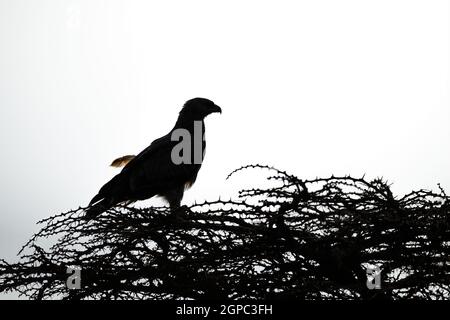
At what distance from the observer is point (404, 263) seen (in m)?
3.73

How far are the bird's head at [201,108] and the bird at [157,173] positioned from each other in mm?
80

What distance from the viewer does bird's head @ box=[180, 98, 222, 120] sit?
970 cm

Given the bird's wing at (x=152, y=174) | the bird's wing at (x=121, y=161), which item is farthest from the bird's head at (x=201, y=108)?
the bird's wing at (x=121, y=161)

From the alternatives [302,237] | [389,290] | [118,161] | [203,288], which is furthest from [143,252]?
[118,161]

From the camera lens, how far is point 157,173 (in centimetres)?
862

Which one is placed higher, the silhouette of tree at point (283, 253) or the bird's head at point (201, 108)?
the bird's head at point (201, 108)

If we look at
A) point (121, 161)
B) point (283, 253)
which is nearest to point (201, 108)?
point (121, 161)

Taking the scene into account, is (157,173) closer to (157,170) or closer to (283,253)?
(157,170)

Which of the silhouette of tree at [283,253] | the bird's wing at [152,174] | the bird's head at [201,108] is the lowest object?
the silhouette of tree at [283,253]

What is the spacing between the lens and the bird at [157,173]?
26.4 ft

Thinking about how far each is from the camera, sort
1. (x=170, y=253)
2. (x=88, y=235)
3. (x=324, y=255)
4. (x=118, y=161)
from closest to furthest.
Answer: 1. (x=324, y=255)
2. (x=170, y=253)
3. (x=88, y=235)
4. (x=118, y=161)

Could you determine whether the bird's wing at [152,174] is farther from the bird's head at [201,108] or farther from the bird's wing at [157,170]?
the bird's head at [201,108]
